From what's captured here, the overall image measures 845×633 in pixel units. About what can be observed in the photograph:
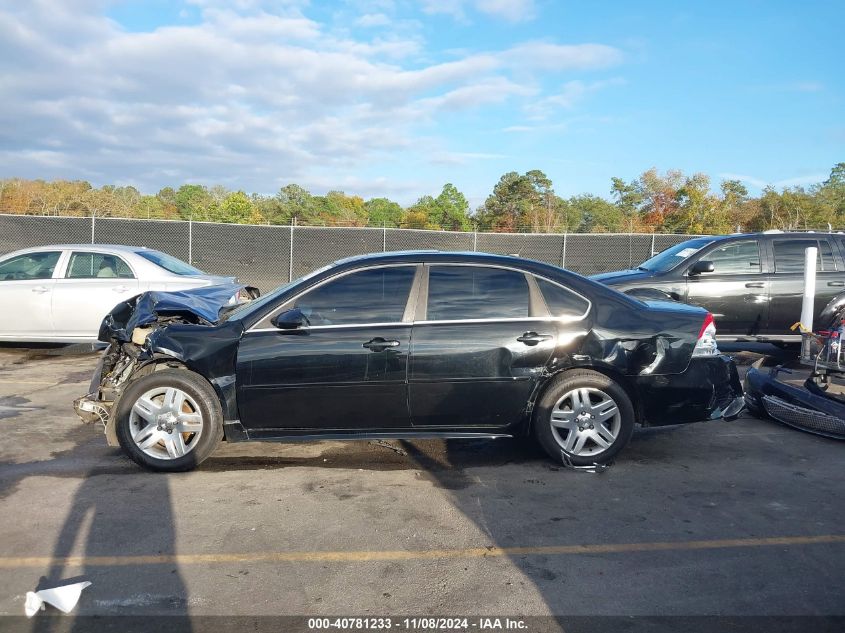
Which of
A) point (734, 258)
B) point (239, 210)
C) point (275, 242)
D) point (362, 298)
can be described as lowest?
point (362, 298)

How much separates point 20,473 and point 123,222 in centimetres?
1378

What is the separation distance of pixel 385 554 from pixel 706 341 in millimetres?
3030

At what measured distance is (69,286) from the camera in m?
9.56

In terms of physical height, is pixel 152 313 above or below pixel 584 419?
above

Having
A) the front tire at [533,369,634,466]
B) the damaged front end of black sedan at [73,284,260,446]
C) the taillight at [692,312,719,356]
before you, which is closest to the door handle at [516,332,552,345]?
the front tire at [533,369,634,466]

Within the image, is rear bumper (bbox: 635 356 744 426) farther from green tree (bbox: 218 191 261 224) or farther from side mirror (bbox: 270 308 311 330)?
green tree (bbox: 218 191 261 224)

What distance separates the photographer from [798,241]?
374 inches

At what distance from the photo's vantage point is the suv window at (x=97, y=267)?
31.7 feet

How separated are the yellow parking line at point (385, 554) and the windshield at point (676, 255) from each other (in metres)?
6.10

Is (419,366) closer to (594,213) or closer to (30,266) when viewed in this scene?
(30,266)

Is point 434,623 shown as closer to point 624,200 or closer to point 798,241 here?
point 798,241

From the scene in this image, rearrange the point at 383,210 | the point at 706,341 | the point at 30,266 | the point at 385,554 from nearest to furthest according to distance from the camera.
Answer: the point at 385,554
the point at 706,341
the point at 30,266
the point at 383,210

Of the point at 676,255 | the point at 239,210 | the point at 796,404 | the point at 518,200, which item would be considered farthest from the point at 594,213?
the point at 796,404

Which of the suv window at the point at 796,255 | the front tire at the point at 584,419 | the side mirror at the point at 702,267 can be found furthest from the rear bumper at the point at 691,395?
the suv window at the point at 796,255
